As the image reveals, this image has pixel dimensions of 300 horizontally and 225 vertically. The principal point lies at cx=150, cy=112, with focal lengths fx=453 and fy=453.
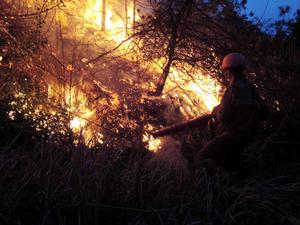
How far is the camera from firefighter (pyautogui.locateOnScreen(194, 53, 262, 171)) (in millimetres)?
5145

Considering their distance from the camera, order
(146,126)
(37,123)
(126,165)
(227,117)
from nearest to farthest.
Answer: (126,165)
(227,117)
(37,123)
(146,126)

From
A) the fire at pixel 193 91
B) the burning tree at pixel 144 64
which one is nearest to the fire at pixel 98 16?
the burning tree at pixel 144 64

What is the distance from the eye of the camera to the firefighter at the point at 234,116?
16.9 ft

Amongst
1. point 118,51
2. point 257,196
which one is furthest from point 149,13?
point 257,196

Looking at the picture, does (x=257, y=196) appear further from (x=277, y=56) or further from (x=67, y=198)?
(x=277, y=56)

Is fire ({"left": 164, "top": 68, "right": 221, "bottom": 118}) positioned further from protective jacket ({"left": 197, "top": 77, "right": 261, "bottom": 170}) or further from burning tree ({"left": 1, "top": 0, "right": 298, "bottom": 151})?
protective jacket ({"left": 197, "top": 77, "right": 261, "bottom": 170})

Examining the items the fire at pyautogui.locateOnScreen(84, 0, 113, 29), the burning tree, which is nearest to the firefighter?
the burning tree

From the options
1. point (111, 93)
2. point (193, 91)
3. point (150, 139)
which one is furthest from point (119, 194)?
point (193, 91)

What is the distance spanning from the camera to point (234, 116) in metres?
5.20

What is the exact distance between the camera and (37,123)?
668 cm

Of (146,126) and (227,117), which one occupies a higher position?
(146,126)

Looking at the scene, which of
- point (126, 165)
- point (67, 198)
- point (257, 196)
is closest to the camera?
point (67, 198)

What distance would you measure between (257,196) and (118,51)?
6310mm

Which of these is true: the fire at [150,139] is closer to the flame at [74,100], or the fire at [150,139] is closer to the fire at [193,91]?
the flame at [74,100]
